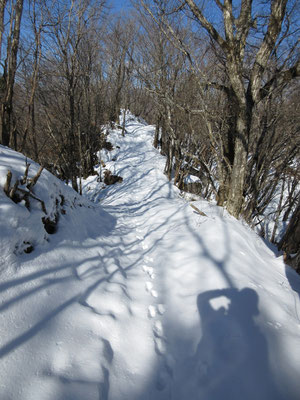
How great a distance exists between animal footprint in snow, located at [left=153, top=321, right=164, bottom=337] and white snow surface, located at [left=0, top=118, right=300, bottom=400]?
10 millimetres

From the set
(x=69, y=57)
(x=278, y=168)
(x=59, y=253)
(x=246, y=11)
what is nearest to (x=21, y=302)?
(x=59, y=253)

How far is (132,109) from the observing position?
2372cm

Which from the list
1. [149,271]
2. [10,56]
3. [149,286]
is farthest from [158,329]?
[10,56]

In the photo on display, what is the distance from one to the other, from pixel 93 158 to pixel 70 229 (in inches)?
363

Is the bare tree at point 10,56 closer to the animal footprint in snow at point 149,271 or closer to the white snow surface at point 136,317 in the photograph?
the white snow surface at point 136,317

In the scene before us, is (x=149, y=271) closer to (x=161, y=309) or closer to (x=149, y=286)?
(x=149, y=286)

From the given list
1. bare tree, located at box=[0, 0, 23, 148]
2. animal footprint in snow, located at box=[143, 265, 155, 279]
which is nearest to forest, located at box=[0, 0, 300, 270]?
bare tree, located at box=[0, 0, 23, 148]

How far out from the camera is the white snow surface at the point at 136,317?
52.6 inches

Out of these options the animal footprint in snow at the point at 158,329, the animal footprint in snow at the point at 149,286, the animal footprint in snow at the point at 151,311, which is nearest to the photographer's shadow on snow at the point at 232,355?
the animal footprint in snow at the point at 158,329

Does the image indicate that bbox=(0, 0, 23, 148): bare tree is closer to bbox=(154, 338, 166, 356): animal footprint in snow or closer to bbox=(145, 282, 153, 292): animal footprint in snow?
bbox=(145, 282, 153, 292): animal footprint in snow

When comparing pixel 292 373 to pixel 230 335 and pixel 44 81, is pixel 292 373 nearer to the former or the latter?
pixel 230 335

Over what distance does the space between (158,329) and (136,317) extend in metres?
0.27

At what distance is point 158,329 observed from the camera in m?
1.92

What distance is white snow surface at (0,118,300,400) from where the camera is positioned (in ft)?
4.39
